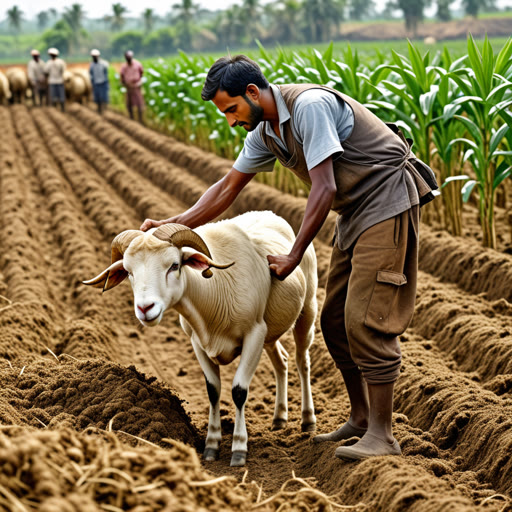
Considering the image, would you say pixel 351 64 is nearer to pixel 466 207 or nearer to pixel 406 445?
pixel 466 207

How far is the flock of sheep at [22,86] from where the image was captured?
27077 millimetres

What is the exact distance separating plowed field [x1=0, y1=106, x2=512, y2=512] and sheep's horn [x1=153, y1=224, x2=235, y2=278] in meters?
0.91

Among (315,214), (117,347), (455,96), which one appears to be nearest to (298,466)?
(315,214)

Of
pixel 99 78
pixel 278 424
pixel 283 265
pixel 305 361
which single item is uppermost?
pixel 99 78

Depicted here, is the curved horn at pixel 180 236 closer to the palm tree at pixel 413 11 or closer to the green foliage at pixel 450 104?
the green foliage at pixel 450 104

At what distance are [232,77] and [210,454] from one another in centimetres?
205

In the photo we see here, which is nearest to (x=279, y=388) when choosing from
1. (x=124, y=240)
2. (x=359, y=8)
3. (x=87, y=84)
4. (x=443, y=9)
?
(x=124, y=240)

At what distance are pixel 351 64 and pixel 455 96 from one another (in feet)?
5.10

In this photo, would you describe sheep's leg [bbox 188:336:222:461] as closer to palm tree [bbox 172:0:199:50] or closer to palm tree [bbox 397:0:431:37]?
palm tree [bbox 397:0:431:37]

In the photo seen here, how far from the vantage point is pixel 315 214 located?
3.50 m

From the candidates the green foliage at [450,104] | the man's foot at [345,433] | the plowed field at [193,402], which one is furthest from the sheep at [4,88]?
the man's foot at [345,433]

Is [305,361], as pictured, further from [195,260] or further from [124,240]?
[124,240]

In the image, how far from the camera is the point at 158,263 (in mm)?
3744

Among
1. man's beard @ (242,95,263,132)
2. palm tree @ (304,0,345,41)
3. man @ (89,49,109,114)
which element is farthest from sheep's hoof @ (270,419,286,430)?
palm tree @ (304,0,345,41)
